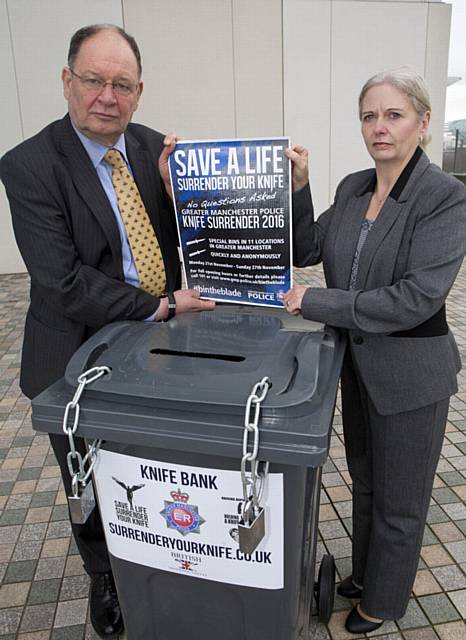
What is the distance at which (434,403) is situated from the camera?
1.66 metres

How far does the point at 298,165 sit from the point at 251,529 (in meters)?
1.10

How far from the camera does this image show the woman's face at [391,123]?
1526mm

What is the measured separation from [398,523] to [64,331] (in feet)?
4.29

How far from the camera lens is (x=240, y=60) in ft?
25.4

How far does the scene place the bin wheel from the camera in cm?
191

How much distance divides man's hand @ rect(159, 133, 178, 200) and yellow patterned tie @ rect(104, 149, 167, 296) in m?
0.11

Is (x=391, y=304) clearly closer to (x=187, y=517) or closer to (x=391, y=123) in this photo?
(x=391, y=123)

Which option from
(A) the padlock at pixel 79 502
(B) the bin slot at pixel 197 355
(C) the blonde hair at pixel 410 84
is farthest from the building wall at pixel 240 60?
(A) the padlock at pixel 79 502

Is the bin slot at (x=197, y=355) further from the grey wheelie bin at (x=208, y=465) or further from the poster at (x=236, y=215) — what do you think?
the poster at (x=236, y=215)

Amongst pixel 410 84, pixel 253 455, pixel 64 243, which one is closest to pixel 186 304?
pixel 64 243

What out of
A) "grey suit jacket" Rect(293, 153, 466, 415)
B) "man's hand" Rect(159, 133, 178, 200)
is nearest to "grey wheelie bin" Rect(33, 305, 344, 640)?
"grey suit jacket" Rect(293, 153, 466, 415)

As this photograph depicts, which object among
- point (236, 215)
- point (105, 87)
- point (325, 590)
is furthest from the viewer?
point (325, 590)

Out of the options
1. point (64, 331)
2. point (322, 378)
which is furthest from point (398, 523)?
point (64, 331)

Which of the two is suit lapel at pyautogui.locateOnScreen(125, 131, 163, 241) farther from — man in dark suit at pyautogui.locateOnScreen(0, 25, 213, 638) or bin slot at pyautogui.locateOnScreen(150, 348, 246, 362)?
bin slot at pyautogui.locateOnScreen(150, 348, 246, 362)
